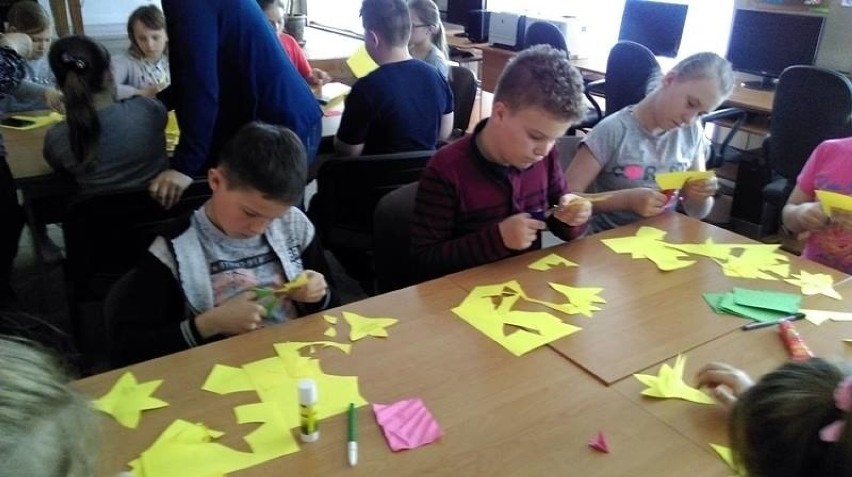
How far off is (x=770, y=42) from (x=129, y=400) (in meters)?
4.29

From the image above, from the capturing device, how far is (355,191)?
8.04 ft

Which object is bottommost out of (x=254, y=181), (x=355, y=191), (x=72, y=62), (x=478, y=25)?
(x=355, y=191)

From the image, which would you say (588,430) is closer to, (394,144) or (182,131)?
(182,131)

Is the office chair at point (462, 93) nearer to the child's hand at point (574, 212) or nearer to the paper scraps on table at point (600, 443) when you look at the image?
the child's hand at point (574, 212)

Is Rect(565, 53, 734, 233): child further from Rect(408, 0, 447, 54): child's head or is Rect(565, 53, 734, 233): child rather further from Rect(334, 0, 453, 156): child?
Rect(408, 0, 447, 54): child's head

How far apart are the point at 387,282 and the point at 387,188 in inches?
22.0

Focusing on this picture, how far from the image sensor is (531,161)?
178cm

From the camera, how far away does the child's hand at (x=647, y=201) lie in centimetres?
196

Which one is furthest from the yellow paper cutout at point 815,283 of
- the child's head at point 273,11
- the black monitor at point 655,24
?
the black monitor at point 655,24

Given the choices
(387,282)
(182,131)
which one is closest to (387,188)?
(387,282)

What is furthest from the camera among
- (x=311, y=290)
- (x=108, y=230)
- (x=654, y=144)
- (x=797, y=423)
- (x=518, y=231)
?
(x=654, y=144)

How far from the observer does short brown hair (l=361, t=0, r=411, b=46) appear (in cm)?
272

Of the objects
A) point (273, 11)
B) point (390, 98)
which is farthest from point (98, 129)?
point (273, 11)

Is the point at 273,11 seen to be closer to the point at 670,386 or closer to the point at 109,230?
the point at 109,230
